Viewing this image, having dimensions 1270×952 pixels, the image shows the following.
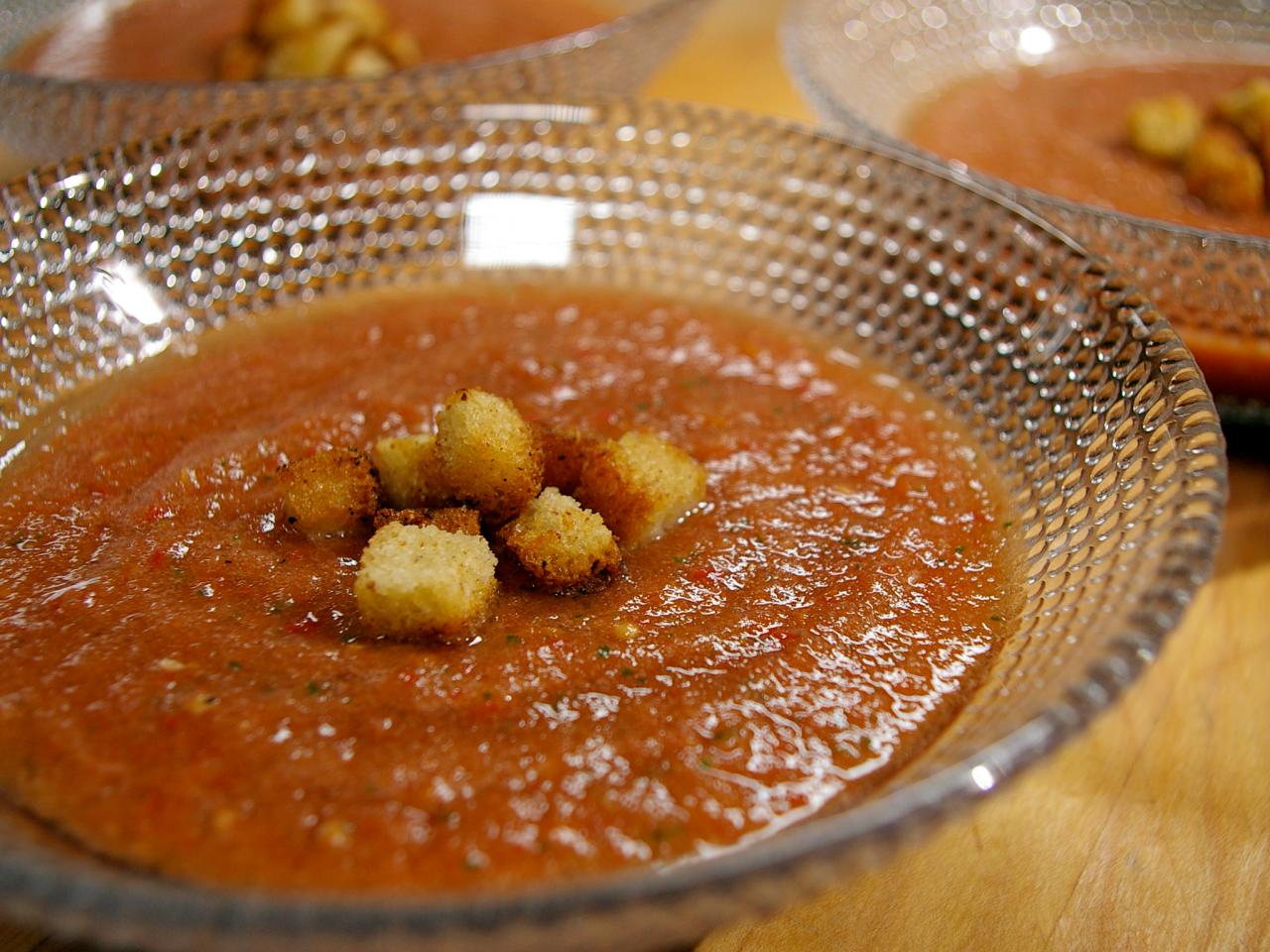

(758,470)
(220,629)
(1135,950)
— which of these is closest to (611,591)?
(758,470)

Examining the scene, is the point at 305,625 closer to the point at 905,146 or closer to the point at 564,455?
the point at 564,455

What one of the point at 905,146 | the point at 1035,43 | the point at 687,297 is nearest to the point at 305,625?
the point at 687,297

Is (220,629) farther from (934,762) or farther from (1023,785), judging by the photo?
(1023,785)

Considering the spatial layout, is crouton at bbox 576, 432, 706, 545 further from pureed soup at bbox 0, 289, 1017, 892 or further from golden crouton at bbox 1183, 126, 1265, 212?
golden crouton at bbox 1183, 126, 1265, 212

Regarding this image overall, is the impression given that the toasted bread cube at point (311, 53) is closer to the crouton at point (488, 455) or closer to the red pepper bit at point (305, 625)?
the crouton at point (488, 455)

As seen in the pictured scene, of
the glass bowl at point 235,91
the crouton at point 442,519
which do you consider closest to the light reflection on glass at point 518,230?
the glass bowl at point 235,91
